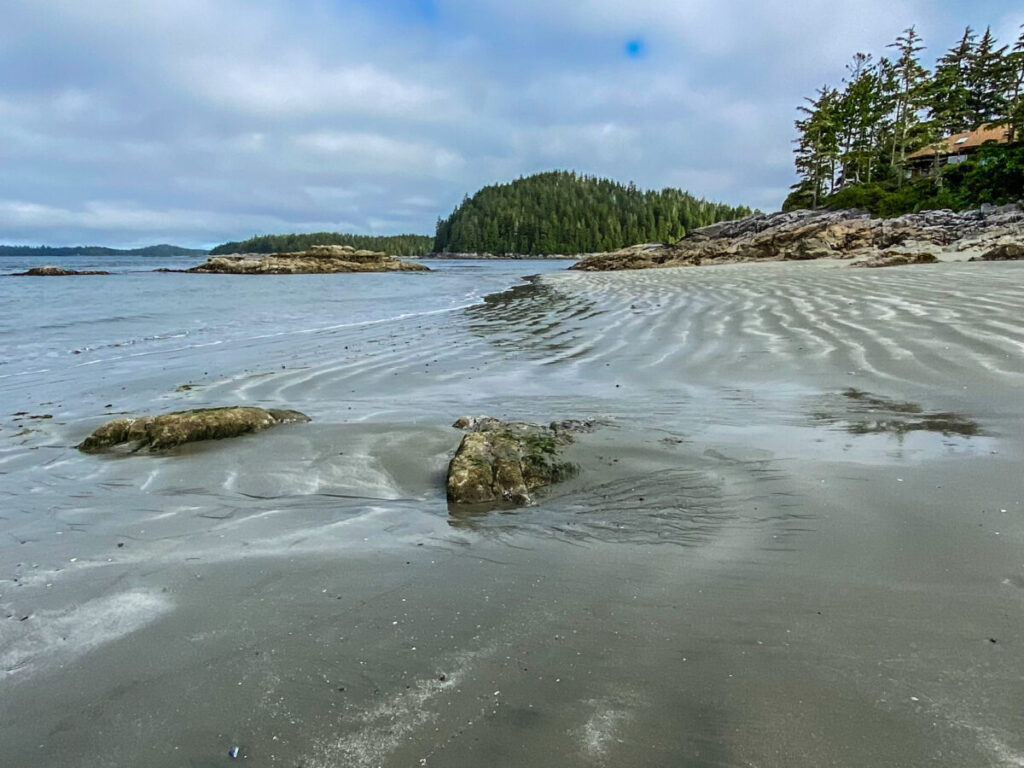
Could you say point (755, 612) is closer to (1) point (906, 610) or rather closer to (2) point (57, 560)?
(1) point (906, 610)

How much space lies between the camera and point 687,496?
11.9 ft

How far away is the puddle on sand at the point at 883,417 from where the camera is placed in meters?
4.55

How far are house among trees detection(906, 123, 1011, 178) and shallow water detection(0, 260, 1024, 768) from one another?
171ft

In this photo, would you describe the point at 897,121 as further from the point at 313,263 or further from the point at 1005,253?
the point at 313,263

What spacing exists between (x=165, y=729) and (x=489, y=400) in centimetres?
489

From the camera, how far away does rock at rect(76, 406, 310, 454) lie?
5.25 m

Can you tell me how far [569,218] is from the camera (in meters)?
150

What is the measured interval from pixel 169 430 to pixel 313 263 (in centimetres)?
7982

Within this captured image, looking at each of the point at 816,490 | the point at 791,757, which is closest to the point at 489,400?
the point at 816,490

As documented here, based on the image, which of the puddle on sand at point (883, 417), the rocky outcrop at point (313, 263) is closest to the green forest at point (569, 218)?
the rocky outcrop at point (313, 263)

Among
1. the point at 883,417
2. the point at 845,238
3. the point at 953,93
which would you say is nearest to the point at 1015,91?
the point at 953,93

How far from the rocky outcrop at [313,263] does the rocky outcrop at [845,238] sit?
40.5 m

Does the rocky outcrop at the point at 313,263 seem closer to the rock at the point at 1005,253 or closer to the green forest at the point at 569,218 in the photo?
the rock at the point at 1005,253

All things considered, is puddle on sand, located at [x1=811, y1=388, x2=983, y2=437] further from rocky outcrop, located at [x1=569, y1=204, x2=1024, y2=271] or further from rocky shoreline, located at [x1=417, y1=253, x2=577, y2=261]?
rocky shoreline, located at [x1=417, y1=253, x2=577, y2=261]
